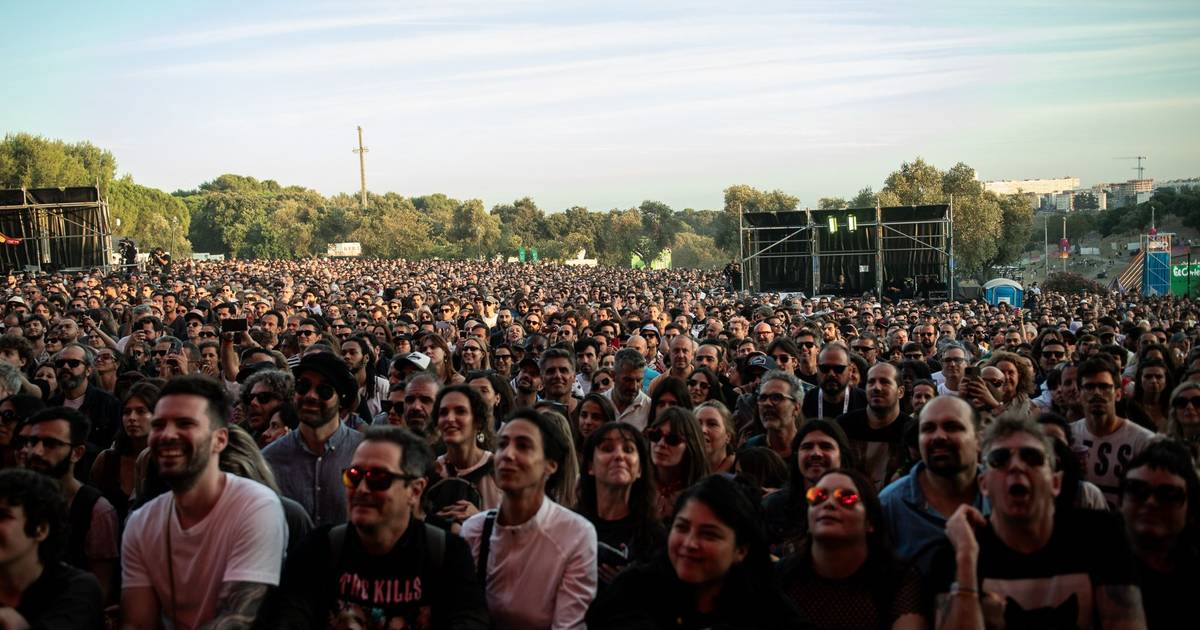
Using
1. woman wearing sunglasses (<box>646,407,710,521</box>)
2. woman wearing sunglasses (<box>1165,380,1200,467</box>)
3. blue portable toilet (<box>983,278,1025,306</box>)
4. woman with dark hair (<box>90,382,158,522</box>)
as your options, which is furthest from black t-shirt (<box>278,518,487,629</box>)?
blue portable toilet (<box>983,278,1025,306</box>)

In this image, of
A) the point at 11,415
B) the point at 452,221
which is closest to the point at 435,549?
the point at 11,415

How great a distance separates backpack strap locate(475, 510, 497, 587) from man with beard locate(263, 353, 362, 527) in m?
1.48

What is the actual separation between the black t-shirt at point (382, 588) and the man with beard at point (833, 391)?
480cm

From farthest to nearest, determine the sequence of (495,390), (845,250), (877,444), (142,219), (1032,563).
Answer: (142,219) < (845,250) < (495,390) < (877,444) < (1032,563)

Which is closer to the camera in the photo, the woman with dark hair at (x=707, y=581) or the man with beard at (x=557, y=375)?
the woman with dark hair at (x=707, y=581)

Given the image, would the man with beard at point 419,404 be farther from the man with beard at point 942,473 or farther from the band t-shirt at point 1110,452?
the band t-shirt at point 1110,452

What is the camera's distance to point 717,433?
264 inches

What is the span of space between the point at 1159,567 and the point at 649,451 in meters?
2.29

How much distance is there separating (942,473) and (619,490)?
4.71ft

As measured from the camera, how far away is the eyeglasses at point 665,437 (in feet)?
19.7

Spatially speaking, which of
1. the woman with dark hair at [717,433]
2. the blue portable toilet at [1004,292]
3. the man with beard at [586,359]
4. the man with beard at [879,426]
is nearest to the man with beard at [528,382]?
the man with beard at [586,359]

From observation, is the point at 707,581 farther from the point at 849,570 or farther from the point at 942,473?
the point at 942,473

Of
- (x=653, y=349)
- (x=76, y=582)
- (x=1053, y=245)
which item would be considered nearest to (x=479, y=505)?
(x=76, y=582)

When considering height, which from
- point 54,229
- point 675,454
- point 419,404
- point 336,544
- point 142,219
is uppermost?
point 142,219
